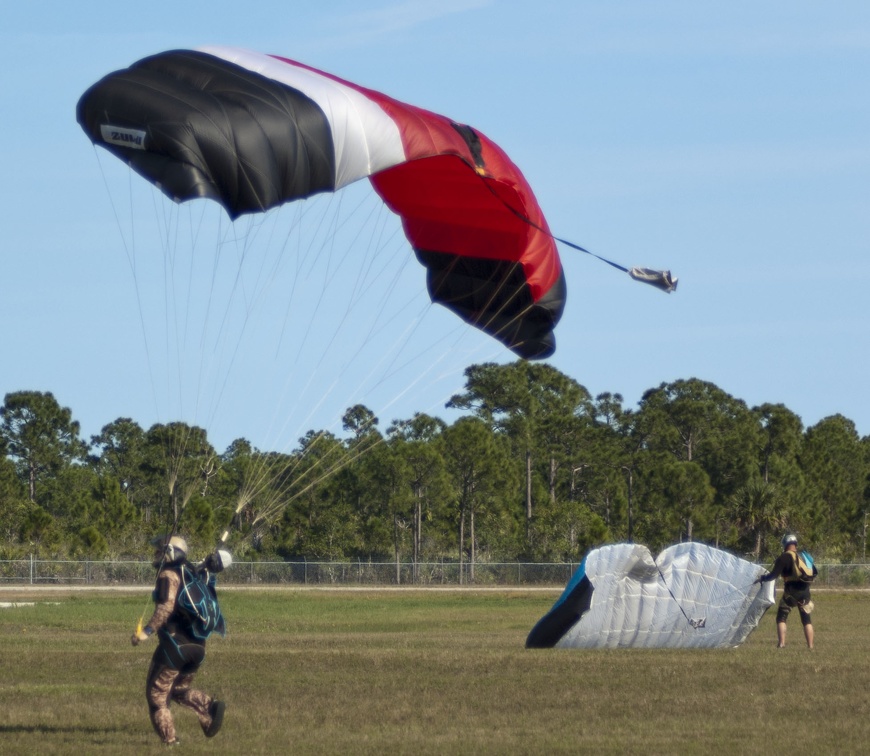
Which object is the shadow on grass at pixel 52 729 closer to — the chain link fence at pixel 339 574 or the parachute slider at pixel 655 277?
the parachute slider at pixel 655 277

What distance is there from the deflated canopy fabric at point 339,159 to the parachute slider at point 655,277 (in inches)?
83.3

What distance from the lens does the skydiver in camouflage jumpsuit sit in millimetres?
10266

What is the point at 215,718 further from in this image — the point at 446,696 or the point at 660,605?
the point at 660,605

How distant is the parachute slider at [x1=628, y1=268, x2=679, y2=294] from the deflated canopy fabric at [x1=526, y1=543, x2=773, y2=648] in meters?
5.88

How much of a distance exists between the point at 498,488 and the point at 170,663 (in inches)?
2179

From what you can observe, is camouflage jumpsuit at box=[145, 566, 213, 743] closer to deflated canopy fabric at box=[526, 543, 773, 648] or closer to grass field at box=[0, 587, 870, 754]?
grass field at box=[0, 587, 870, 754]

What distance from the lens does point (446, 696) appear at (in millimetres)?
12906

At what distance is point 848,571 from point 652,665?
4282cm

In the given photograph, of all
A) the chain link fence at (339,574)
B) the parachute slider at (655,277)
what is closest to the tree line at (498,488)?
the chain link fence at (339,574)

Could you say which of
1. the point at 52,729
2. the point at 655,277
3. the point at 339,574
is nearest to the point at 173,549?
the point at 52,729

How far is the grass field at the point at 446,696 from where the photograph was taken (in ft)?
33.9

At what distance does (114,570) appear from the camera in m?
54.8

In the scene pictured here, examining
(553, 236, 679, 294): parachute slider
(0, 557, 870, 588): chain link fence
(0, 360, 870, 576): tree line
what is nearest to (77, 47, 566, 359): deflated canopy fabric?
(553, 236, 679, 294): parachute slider

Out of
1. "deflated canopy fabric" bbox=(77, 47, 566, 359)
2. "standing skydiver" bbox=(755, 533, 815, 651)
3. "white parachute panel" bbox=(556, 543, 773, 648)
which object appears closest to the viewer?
"deflated canopy fabric" bbox=(77, 47, 566, 359)
